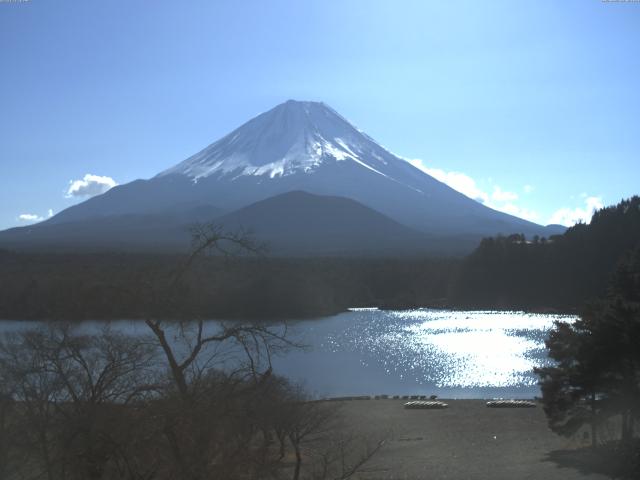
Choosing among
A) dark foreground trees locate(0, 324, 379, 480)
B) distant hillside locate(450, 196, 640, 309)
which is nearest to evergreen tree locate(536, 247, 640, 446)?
dark foreground trees locate(0, 324, 379, 480)

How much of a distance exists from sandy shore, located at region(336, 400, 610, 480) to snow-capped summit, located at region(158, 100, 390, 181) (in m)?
74.9

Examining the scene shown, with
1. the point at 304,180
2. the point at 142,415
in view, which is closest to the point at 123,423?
the point at 142,415

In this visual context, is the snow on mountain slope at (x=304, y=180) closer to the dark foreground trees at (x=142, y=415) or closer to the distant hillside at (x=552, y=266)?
the distant hillside at (x=552, y=266)

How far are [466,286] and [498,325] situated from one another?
485 inches

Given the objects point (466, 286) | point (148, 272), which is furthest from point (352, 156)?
point (148, 272)

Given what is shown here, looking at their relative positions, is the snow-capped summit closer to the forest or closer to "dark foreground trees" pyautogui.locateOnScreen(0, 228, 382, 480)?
the forest

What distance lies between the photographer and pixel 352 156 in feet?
299

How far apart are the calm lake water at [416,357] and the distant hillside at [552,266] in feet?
16.8

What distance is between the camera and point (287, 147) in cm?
9331

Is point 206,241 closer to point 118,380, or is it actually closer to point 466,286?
point 118,380

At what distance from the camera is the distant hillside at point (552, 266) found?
3853 cm

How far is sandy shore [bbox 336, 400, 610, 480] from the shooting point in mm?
8891

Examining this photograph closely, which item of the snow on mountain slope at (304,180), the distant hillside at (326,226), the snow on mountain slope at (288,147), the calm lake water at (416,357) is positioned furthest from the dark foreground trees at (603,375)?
the snow on mountain slope at (288,147)

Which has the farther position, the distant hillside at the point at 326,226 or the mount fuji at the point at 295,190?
the mount fuji at the point at 295,190
